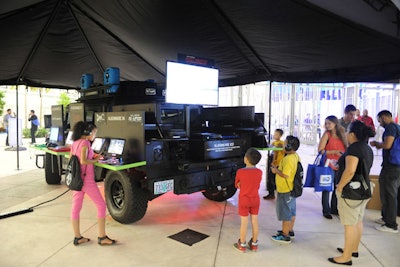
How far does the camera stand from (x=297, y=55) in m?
5.36

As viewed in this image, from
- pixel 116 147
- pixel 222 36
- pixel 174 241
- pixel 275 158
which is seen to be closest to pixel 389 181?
pixel 275 158

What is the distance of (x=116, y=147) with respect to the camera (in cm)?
385

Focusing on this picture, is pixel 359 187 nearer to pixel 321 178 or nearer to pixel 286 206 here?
pixel 286 206

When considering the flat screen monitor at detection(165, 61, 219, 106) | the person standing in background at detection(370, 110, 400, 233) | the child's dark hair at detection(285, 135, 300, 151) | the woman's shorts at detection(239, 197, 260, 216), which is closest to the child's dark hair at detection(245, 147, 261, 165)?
the woman's shorts at detection(239, 197, 260, 216)

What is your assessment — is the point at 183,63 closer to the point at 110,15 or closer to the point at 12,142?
the point at 110,15

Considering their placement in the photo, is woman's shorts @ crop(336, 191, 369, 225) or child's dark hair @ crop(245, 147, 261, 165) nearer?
woman's shorts @ crop(336, 191, 369, 225)

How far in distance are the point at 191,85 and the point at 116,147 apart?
1495mm

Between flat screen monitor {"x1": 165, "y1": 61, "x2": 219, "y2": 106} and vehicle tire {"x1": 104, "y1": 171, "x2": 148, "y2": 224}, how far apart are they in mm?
1277

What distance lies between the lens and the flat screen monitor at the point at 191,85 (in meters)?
4.15

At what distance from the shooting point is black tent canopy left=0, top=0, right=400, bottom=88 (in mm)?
3949

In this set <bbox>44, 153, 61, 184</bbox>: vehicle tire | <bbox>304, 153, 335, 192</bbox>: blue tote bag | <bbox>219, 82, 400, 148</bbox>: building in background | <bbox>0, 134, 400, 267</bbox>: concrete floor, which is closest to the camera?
<bbox>0, 134, 400, 267</bbox>: concrete floor

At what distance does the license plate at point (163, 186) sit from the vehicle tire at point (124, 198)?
49cm

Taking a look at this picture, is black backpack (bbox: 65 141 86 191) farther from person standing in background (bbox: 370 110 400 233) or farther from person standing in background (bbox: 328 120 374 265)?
person standing in background (bbox: 370 110 400 233)

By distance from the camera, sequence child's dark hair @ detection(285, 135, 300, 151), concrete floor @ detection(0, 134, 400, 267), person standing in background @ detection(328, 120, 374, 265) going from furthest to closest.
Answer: child's dark hair @ detection(285, 135, 300, 151)
concrete floor @ detection(0, 134, 400, 267)
person standing in background @ detection(328, 120, 374, 265)
